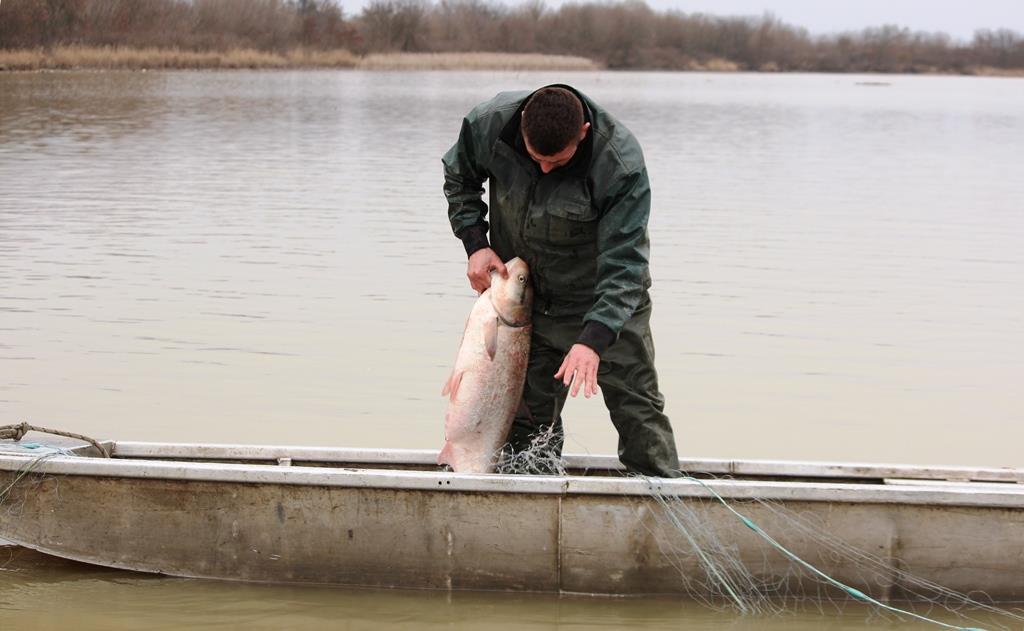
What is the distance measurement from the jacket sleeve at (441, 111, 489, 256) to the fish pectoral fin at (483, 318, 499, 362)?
36 cm

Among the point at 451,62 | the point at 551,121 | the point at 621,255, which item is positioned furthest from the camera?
the point at 451,62

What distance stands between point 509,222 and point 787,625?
2.10m

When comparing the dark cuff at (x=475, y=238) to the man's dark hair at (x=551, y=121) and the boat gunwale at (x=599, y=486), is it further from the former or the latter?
the boat gunwale at (x=599, y=486)

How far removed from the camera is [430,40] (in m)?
83.1

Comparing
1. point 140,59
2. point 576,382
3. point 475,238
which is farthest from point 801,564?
point 140,59

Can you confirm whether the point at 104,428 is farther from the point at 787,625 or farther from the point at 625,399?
the point at 787,625

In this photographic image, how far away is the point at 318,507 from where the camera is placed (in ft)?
19.0

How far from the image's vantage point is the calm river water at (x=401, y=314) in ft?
→ 20.9

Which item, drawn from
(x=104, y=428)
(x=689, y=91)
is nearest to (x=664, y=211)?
(x=104, y=428)

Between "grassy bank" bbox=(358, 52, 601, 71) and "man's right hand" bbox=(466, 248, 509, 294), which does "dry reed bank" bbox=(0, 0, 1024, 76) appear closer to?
"grassy bank" bbox=(358, 52, 601, 71)

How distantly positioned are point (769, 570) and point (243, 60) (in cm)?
5553

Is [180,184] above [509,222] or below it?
below

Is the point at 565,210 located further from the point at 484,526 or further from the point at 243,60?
the point at 243,60

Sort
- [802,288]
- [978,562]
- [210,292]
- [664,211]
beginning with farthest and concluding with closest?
[664,211]
[802,288]
[210,292]
[978,562]
